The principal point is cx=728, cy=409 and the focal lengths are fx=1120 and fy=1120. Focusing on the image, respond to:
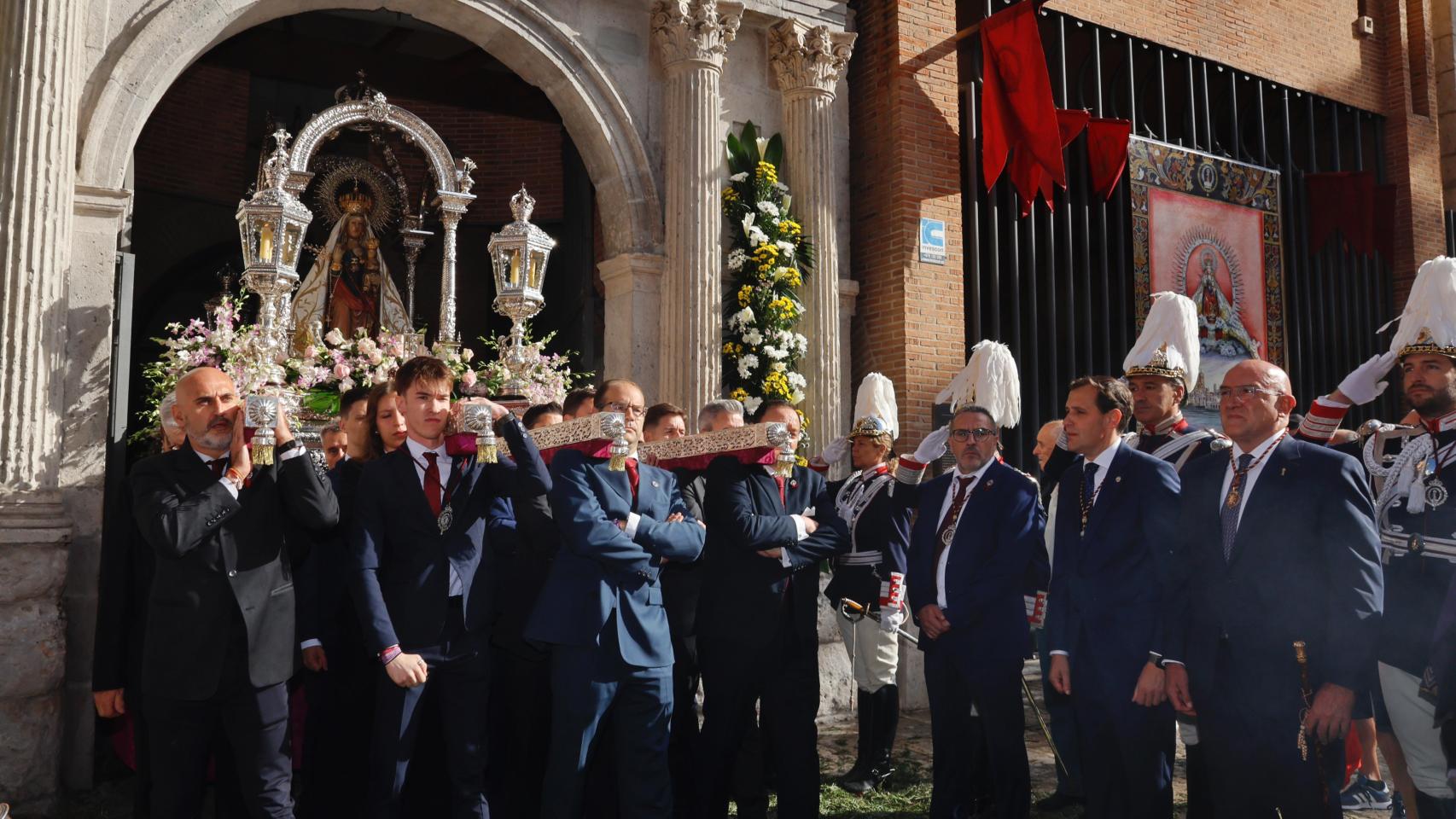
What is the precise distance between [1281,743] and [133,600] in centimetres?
410

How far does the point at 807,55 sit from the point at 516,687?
634 cm

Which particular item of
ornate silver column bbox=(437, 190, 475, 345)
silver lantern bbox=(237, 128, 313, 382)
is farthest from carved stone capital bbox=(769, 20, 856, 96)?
silver lantern bbox=(237, 128, 313, 382)

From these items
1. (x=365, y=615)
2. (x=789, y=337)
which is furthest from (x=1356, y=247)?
(x=365, y=615)

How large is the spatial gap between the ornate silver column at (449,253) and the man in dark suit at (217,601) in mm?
4455

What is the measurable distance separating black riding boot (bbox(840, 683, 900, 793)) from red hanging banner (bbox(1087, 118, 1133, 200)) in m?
6.55

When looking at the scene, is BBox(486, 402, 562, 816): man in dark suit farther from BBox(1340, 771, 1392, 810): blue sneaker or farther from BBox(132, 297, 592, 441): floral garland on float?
BBox(1340, 771, 1392, 810): blue sneaker

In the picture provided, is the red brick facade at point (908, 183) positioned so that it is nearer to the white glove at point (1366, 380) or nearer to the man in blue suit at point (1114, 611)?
the white glove at point (1366, 380)

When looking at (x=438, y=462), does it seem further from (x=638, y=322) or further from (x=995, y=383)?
(x=638, y=322)

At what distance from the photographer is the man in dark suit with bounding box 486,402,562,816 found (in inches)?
188

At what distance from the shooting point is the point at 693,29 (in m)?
8.89

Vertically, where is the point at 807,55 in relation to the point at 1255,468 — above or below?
above

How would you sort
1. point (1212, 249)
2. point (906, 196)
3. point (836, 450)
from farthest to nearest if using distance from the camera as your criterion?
point (1212, 249), point (906, 196), point (836, 450)

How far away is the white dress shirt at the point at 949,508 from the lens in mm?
4945

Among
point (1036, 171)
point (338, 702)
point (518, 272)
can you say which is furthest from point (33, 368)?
point (1036, 171)
